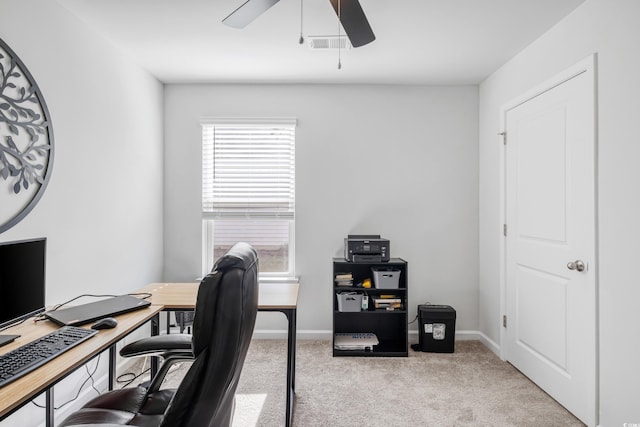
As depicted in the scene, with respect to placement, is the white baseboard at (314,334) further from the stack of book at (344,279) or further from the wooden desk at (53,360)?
the wooden desk at (53,360)

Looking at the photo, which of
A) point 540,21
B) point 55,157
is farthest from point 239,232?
point 540,21

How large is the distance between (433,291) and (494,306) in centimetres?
57

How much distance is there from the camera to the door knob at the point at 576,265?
2217 millimetres

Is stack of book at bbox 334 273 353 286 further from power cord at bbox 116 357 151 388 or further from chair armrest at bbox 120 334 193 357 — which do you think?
chair armrest at bbox 120 334 193 357

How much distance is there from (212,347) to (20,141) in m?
1.80

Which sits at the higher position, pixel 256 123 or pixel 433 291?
pixel 256 123

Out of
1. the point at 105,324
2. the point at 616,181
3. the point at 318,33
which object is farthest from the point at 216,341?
the point at 318,33

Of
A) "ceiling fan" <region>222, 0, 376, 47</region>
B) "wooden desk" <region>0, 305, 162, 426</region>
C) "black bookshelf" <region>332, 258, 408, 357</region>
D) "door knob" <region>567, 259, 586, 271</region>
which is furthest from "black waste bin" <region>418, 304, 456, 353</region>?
"ceiling fan" <region>222, 0, 376, 47</region>

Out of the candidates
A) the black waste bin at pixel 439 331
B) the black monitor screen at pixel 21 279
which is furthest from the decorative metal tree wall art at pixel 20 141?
the black waste bin at pixel 439 331

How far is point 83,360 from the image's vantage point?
4.22 ft

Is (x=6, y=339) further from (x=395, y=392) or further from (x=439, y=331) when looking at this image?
(x=439, y=331)

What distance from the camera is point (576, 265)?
2260 millimetres

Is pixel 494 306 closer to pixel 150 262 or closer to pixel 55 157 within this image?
pixel 150 262

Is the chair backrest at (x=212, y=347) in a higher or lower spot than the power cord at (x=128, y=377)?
higher
